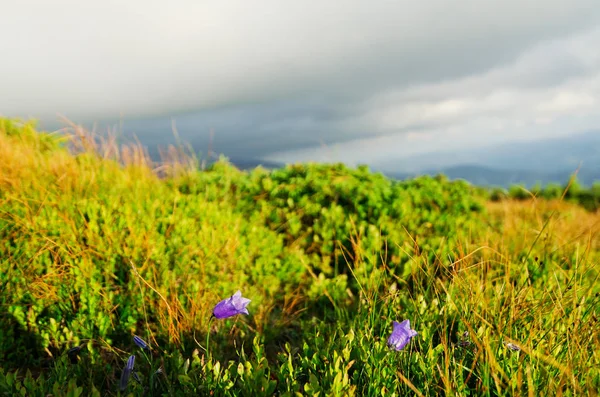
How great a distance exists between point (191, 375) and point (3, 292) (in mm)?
2146

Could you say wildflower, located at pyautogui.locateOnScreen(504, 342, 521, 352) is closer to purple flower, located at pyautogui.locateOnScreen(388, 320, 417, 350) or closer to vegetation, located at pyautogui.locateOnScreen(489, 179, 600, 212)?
purple flower, located at pyautogui.locateOnScreen(388, 320, 417, 350)

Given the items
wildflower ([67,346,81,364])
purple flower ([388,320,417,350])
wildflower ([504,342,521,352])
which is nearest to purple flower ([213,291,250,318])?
purple flower ([388,320,417,350])

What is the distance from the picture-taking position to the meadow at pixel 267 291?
95.8 inches

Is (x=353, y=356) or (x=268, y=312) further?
(x=268, y=312)

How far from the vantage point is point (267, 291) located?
4.82 m

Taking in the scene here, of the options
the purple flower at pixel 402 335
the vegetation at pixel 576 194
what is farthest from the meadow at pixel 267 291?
the vegetation at pixel 576 194

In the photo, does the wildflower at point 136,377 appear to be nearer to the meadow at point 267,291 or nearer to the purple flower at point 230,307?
the meadow at point 267,291

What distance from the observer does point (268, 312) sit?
165 inches

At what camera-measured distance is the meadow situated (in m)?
2.43

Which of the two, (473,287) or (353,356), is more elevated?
(473,287)

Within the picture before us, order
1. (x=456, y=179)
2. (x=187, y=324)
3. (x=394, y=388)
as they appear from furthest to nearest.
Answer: (x=456, y=179)
(x=187, y=324)
(x=394, y=388)

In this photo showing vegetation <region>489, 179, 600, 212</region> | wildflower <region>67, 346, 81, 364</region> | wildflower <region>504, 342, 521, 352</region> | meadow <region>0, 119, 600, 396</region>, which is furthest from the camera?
vegetation <region>489, 179, 600, 212</region>

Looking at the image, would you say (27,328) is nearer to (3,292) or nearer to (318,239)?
(3,292)

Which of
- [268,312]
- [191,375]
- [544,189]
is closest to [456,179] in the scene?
[268,312]
